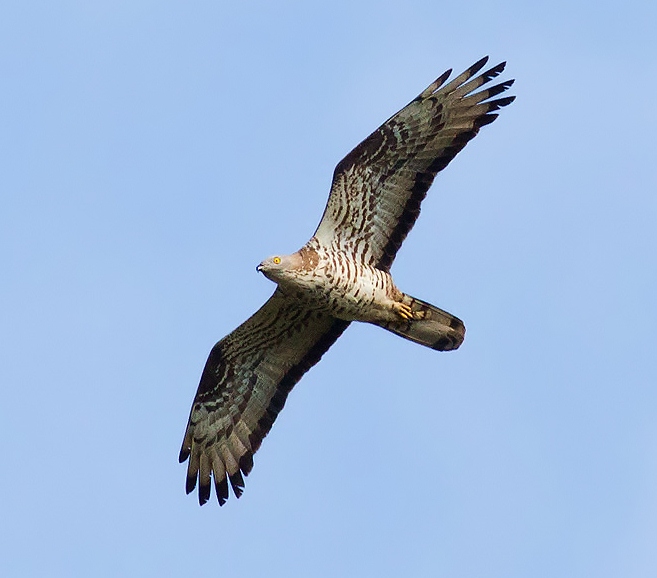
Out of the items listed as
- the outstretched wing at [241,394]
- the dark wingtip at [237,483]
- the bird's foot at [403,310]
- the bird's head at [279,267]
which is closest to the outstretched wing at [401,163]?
the bird's foot at [403,310]

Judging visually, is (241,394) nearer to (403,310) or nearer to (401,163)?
(403,310)

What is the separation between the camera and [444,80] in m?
16.6

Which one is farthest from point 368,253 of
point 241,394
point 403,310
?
point 241,394

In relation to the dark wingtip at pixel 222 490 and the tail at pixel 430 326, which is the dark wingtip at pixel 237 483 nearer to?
the dark wingtip at pixel 222 490

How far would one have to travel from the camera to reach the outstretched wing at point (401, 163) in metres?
16.5

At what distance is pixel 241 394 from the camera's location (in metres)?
17.4

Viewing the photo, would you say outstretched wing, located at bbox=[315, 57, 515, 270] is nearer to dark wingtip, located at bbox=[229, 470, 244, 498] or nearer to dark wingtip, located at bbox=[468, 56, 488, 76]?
dark wingtip, located at bbox=[468, 56, 488, 76]

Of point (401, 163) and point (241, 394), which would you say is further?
point (241, 394)

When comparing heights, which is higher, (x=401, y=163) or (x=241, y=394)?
(x=401, y=163)

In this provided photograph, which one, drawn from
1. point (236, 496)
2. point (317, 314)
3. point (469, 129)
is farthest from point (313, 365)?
point (469, 129)

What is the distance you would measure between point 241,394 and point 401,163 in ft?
11.0

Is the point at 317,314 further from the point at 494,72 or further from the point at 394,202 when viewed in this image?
the point at 494,72

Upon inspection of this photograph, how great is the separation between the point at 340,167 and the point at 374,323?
1.80 meters

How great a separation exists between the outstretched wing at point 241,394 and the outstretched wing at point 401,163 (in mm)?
1142
